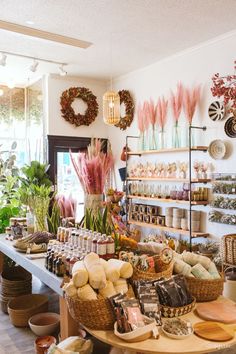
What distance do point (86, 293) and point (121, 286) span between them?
0.67 feet

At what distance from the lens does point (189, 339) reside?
157cm

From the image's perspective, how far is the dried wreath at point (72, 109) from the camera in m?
5.91

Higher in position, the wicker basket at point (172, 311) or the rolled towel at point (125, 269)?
the rolled towel at point (125, 269)

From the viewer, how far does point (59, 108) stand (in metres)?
5.93

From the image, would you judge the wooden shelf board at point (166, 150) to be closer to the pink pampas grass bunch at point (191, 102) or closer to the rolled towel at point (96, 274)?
the pink pampas grass bunch at point (191, 102)

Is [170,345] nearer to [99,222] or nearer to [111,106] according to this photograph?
[99,222]

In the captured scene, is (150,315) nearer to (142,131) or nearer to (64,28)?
(64,28)

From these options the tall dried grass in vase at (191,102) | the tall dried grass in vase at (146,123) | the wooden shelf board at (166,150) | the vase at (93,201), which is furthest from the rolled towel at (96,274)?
the tall dried grass in vase at (146,123)

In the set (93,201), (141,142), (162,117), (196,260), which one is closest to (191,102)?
(162,117)

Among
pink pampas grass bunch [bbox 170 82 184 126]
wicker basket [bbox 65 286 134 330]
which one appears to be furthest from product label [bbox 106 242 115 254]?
pink pampas grass bunch [bbox 170 82 184 126]

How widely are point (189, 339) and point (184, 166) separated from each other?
3186 mm

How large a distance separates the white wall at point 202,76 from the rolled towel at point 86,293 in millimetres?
2736

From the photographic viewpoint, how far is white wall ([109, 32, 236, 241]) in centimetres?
411

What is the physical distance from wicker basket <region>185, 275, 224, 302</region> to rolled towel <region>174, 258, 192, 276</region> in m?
0.05
